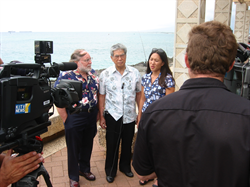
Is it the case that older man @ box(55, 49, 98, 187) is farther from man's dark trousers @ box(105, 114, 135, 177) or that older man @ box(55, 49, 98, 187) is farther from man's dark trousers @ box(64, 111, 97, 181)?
man's dark trousers @ box(105, 114, 135, 177)

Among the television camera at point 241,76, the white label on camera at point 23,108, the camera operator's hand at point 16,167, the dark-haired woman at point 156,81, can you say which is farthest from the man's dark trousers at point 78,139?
the television camera at point 241,76

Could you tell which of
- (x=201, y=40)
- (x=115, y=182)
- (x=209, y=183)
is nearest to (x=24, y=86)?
(x=201, y=40)

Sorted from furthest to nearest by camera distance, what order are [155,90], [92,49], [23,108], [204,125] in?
[92,49] → [155,90] → [23,108] → [204,125]

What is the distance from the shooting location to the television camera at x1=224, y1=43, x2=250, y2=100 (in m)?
3.44

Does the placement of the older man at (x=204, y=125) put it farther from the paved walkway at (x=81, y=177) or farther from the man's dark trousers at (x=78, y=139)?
the paved walkway at (x=81, y=177)

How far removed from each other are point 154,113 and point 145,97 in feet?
6.50

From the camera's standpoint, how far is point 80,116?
9.50 feet

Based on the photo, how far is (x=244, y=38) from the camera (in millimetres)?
18625

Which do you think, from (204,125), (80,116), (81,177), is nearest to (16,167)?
(204,125)

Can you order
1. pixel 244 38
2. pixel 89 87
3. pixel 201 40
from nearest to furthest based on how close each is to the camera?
1. pixel 201 40
2. pixel 89 87
3. pixel 244 38

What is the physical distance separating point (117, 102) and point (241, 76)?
2.40m

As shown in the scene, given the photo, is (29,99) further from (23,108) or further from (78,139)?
(78,139)

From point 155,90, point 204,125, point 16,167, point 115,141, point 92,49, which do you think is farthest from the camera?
point 92,49

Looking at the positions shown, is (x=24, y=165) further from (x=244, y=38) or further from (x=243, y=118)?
(x=244, y=38)
